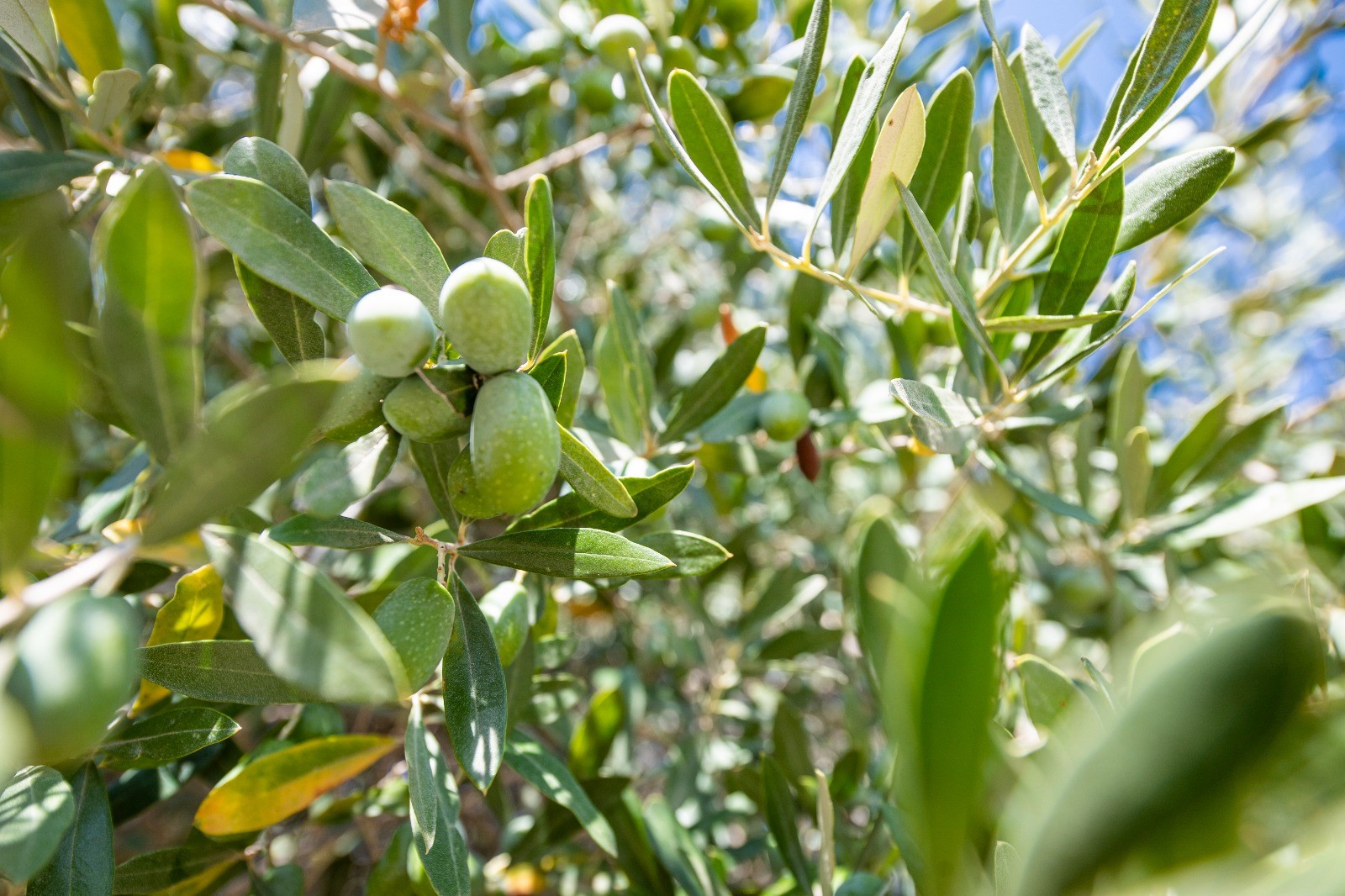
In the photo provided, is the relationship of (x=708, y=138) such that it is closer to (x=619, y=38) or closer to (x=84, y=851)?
(x=619, y=38)

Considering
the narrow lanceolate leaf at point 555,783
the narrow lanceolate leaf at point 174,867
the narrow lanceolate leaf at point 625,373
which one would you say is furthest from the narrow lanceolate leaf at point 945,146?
the narrow lanceolate leaf at point 174,867

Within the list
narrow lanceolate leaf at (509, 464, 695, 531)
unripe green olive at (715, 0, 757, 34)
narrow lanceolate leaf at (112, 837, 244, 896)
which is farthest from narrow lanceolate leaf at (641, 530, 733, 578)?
unripe green olive at (715, 0, 757, 34)

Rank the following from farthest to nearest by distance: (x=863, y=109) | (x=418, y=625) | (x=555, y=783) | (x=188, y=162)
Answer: (x=188, y=162) < (x=555, y=783) < (x=863, y=109) < (x=418, y=625)

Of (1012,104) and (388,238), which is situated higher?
(1012,104)

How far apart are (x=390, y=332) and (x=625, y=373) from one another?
1.81 ft

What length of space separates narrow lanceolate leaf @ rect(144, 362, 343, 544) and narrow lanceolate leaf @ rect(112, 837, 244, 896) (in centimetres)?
74

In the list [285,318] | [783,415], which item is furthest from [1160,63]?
[285,318]

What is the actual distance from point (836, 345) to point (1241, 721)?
1.05 m

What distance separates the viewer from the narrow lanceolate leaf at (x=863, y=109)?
752 millimetres

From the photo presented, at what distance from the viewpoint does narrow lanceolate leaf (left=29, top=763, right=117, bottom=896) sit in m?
0.77

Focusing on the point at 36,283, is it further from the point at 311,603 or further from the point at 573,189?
the point at 573,189

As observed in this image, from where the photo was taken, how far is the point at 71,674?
1.39ft

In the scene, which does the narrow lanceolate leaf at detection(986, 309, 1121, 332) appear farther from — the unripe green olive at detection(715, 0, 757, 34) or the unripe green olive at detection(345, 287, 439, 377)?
the unripe green olive at detection(715, 0, 757, 34)

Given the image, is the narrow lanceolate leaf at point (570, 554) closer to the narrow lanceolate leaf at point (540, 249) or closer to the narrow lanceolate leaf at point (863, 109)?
the narrow lanceolate leaf at point (540, 249)
